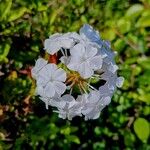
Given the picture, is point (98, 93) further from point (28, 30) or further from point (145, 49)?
point (145, 49)

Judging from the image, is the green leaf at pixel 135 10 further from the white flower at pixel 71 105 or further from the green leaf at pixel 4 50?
the white flower at pixel 71 105

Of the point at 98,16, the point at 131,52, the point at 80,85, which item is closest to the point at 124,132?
the point at 131,52

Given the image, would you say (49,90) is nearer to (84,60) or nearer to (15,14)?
(84,60)

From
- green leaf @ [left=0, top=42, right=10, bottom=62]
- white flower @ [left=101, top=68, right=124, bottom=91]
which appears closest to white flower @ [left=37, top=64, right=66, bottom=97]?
white flower @ [left=101, top=68, right=124, bottom=91]

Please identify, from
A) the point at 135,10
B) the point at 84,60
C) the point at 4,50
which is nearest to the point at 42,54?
the point at 4,50

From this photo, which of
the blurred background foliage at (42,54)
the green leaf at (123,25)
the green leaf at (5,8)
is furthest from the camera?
the green leaf at (123,25)

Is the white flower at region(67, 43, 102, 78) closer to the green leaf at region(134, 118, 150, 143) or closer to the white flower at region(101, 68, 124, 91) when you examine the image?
the white flower at region(101, 68, 124, 91)

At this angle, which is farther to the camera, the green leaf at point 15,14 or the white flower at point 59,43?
the green leaf at point 15,14

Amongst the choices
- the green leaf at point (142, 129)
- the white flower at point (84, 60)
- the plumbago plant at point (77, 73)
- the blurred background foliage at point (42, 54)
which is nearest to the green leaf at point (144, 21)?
the blurred background foliage at point (42, 54)
